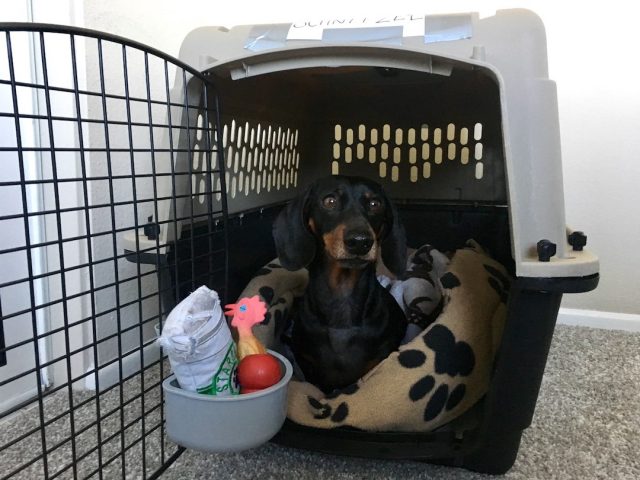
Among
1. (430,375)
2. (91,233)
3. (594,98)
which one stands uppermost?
(594,98)

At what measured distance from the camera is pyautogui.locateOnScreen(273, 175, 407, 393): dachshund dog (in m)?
1.07

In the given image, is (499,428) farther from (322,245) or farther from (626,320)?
(626,320)

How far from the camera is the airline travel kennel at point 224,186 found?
78 centimetres

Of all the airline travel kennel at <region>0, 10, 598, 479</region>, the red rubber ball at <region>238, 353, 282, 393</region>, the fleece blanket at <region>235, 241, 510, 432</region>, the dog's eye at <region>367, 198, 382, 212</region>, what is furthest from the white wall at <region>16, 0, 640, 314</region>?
the red rubber ball at <region>238, 353, 282, 393</region>

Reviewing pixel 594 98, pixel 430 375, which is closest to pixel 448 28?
pixel 430 375

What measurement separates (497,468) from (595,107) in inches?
45.6

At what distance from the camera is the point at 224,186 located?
98 cm

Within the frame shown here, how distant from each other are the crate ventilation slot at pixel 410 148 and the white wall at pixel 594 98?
33 cm

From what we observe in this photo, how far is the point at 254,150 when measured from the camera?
1389 mm

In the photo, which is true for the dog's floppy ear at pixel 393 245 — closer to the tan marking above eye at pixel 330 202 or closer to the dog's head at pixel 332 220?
the dog's head at pixel 332 220

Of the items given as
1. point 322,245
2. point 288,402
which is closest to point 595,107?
point 322,245

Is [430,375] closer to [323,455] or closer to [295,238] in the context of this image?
[323,455]

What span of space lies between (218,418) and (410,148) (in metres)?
1.10

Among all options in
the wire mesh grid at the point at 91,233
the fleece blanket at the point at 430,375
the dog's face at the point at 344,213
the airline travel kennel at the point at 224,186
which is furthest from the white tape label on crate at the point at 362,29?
the fleece blanket at the point at 430,375
